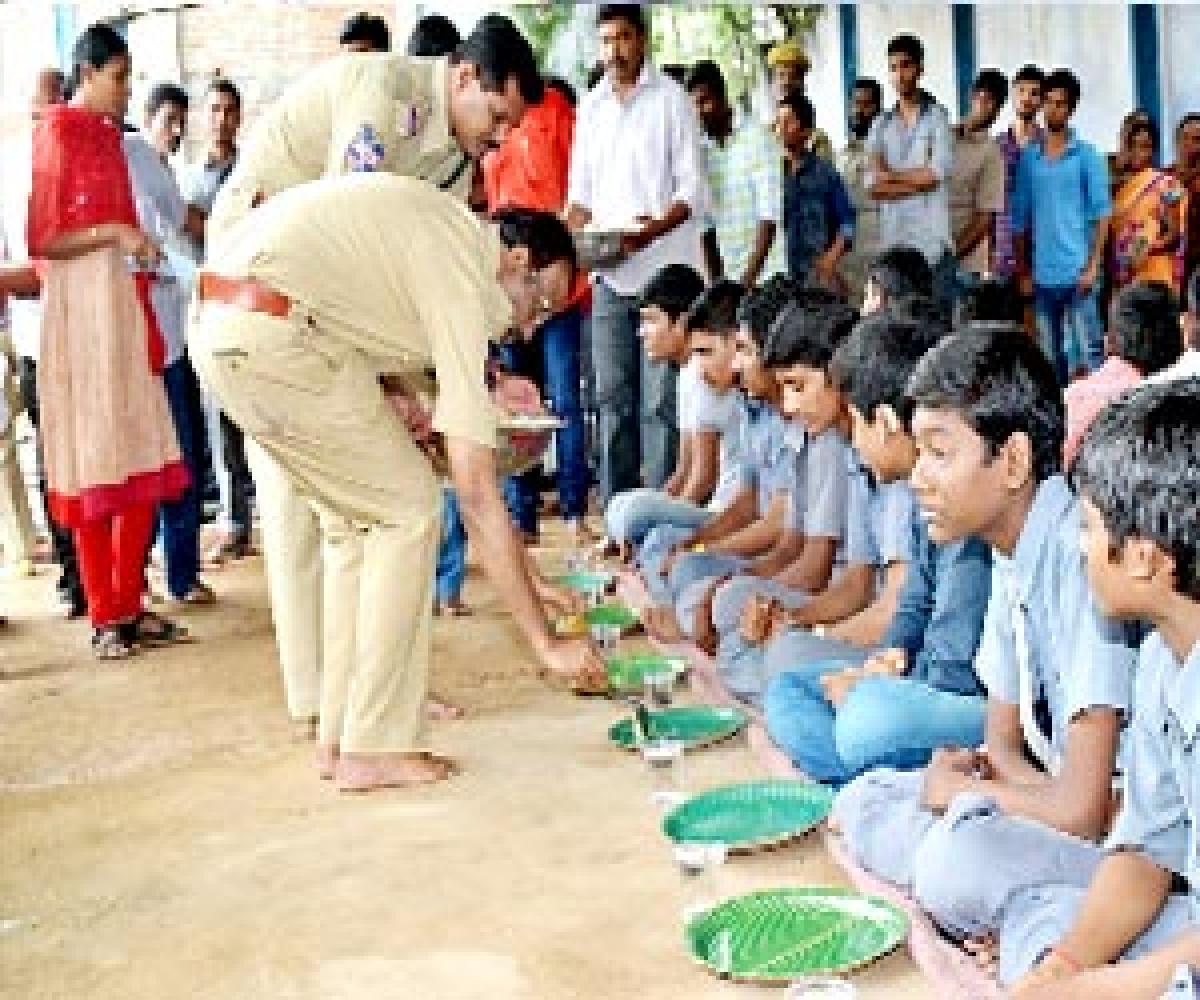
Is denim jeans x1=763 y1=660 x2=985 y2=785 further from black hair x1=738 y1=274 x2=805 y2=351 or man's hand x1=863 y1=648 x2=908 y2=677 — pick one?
black hair x1=738 y1=274 x2=805 y2=351

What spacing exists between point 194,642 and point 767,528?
1.70m

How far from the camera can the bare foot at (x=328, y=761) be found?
371 cm

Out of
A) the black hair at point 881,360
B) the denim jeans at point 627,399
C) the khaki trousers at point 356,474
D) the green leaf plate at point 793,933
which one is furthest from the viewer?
the denim jeans at point 627,399

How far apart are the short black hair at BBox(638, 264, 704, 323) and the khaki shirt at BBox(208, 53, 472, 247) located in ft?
3.45

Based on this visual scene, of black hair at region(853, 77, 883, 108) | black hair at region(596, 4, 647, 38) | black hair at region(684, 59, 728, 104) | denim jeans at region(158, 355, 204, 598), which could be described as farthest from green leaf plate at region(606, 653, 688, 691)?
black hair at region(853, 77, 883, 108)

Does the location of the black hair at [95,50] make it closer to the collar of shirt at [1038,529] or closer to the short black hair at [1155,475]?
the collar of shirt at [1038,529]

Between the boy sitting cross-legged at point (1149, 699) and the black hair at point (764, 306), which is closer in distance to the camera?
the boy sitting cross-legged at point (1149, 699)

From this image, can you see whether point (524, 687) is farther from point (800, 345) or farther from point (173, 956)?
point (173, 956)

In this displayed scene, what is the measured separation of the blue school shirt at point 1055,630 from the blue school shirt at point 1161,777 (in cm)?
30

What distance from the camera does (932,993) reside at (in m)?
2.38

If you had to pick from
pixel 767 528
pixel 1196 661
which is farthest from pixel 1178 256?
pixel 1196 661

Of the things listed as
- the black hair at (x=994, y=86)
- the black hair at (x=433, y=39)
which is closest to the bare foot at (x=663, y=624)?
the black hair at (x=433, y=39)

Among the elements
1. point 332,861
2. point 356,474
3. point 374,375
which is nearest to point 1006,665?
point 332,861

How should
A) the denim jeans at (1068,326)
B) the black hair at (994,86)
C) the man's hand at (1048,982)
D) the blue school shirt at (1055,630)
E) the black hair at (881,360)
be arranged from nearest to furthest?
the man's hand at (1048,982) → the blue school shirt at (1055,630) → the black hair at (881,360) → the denim jeans at (1068,326) → the black hair at (994,86)
